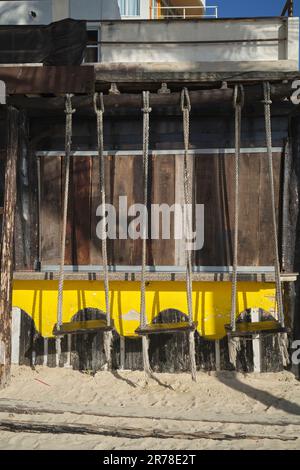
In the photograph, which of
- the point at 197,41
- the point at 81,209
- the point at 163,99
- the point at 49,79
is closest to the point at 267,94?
the point at 163,99

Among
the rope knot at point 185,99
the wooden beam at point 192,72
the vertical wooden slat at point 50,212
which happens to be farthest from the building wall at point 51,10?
the rope knot at point 185,99

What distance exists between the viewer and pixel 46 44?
5.31m

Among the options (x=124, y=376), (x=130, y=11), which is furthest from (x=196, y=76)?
(x=124, y=376)

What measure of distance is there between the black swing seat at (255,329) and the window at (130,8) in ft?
16.7

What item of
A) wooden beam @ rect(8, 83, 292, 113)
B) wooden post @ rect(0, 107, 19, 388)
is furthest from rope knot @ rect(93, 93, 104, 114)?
wooden post @ rect(0, 107, 19, 388)

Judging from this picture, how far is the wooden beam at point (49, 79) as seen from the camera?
481 centimetres

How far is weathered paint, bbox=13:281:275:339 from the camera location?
201 inches

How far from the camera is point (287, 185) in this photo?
5148mm

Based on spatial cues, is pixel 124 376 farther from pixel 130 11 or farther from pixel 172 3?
pixel 172 3

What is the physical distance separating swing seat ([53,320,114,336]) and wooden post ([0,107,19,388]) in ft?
1.95

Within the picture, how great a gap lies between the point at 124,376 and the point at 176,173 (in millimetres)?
2459

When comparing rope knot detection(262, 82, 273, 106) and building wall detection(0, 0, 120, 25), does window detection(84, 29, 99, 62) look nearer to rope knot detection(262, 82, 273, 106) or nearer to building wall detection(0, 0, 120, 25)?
building wall detection(0, 0, 120, 25)

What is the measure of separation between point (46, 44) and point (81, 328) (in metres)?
3.38

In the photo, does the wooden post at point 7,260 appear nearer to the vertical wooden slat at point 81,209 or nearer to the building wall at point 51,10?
the vertical wooden slat at point 81,209
